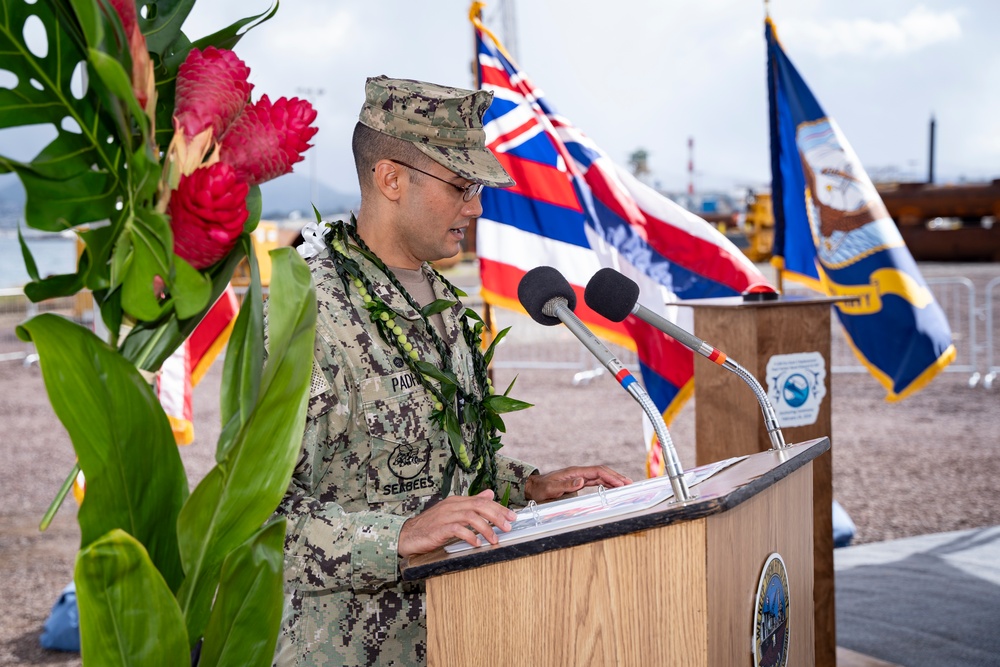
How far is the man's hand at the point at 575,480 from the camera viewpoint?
78.5 inches

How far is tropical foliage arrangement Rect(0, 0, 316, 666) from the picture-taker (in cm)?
98

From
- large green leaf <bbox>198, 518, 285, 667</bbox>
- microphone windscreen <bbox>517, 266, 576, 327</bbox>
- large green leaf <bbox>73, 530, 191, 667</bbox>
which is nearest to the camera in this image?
large green leaf <bbox>73, 530, 191, 667</bbox>

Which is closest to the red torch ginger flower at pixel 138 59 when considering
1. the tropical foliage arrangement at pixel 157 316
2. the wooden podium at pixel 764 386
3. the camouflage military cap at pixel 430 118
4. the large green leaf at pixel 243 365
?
the tropical foliage arrangement at pixel 157 316

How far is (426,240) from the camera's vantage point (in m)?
2.07

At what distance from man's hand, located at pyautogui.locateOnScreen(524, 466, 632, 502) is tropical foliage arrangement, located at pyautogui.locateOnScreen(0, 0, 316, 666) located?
1007 millimetres

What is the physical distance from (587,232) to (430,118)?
2.78 metres

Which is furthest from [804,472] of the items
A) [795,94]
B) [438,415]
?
[795,94]

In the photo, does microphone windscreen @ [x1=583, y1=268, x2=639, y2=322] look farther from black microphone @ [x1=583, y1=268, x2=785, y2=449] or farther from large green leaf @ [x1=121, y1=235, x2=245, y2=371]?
large green leaf @ [x1=121, y1=235, x2=245, y2=371]

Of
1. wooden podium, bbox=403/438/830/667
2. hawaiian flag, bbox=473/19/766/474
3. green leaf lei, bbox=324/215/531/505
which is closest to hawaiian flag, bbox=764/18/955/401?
hawaiian flag, bbox=473/19/766/474

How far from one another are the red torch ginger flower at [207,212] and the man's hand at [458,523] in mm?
632

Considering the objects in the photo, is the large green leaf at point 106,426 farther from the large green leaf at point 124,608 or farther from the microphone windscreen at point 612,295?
the microphone windscreen at point 612,295

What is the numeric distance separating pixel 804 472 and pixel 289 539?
38.3 inches

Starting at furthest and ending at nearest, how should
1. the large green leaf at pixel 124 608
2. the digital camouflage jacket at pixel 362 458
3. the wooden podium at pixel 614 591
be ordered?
the digital camouflage jacket at pixel 362 458, the wooden podium at pixel 614 591, the large green leaf at pixel 124 608

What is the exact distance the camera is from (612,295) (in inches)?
70.6
